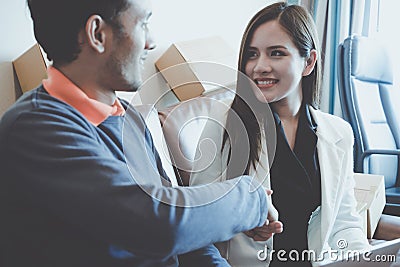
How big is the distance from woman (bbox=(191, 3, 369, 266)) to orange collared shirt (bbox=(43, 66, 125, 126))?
1.50 ft

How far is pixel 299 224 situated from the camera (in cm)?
128

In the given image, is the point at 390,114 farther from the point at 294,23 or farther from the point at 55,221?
the point at 55,221

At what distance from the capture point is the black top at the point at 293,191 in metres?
Result: 1.28

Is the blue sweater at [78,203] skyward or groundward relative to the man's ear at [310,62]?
groundward

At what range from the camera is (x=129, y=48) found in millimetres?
834

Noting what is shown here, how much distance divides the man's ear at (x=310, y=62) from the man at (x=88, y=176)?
23.0 inches

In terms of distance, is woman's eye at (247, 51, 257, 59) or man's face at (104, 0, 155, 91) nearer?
man's face at (104, 0, 155, 91)

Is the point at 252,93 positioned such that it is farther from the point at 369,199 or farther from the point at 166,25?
the point at 166,25

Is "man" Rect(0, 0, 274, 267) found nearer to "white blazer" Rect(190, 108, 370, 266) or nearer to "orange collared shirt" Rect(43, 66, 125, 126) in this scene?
"orange collared shirt" Rect(43, 66, 125, 126)

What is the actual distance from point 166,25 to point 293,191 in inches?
52.0

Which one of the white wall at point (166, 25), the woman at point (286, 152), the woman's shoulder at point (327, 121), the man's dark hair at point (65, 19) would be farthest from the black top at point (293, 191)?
the man's dark hair at point (65, 19)

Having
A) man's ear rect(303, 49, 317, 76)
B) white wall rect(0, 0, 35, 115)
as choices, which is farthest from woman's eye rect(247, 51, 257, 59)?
white wall rect(0, 0, 35, 115)

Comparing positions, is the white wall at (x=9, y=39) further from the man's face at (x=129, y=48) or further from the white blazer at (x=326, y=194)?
the man's face at (x=129, y=48)

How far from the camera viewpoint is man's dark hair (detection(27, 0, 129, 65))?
79cm
